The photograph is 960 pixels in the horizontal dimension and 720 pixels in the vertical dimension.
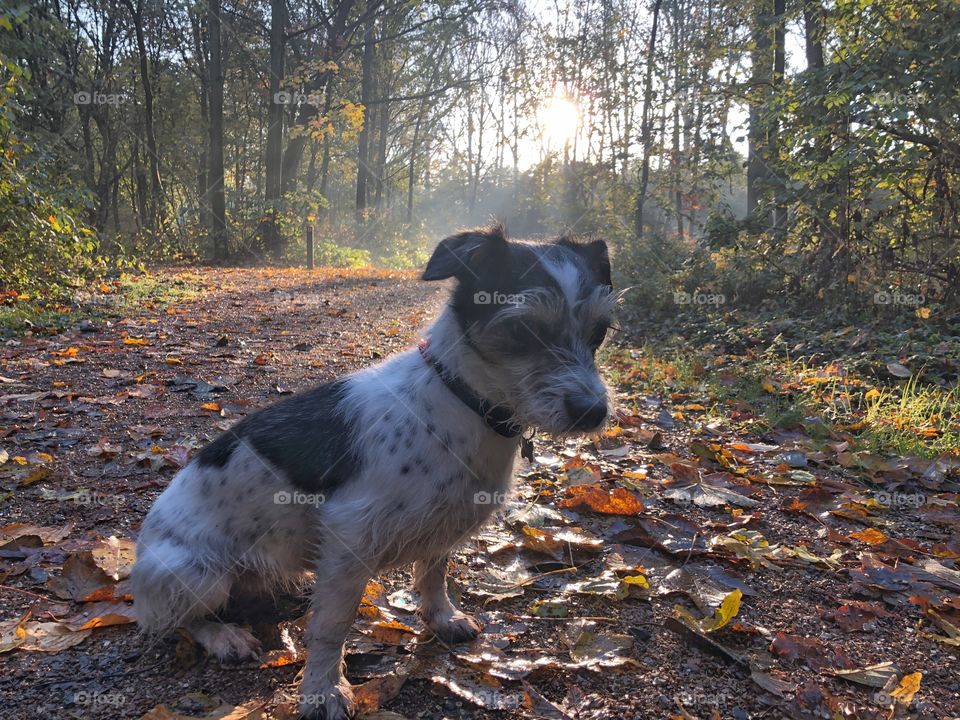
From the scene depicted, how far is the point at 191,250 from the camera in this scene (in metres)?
21.6

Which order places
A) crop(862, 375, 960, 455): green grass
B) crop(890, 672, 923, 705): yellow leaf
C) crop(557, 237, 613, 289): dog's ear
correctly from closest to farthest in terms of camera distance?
crop(890, 672, 923, 705): yellow leaf
crop(557, 237, 613, 289): dog's ear
crop(862, 375, 960, 455): green grass

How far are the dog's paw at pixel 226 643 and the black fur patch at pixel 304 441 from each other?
0.74 metres

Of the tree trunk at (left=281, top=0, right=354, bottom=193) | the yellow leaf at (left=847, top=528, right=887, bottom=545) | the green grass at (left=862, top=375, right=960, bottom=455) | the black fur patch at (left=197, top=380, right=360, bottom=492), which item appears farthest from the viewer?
the tree trunk at (left=281, top=0, right=354, bottom=193)

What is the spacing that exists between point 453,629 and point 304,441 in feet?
3.91

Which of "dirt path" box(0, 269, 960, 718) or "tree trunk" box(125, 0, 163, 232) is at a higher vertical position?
"tree trunk" box(125, 0, 163, 232)

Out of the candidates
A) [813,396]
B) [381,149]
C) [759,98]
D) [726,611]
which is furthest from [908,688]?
[381,149]

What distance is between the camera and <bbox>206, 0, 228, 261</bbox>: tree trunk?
22.4 m

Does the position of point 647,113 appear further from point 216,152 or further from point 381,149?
point 381,149

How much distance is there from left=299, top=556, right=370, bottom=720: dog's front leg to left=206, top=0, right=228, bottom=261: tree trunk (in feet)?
72.9

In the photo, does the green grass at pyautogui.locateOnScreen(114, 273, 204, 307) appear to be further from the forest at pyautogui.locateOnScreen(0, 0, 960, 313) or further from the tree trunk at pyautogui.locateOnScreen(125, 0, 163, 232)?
the tree trunk at pyautogui.locateOnScreen(125, 0, 163, 232)

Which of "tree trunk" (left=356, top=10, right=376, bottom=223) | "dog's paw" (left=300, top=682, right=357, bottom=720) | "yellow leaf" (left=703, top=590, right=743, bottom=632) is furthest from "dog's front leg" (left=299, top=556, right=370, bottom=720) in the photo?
"tree trunk" (left=356, top=10, right=376, bottom=223)

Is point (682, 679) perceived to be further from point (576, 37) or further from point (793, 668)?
point (576, 37)

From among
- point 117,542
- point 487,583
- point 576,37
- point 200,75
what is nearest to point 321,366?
point 117,542

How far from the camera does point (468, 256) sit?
2.95 meters
